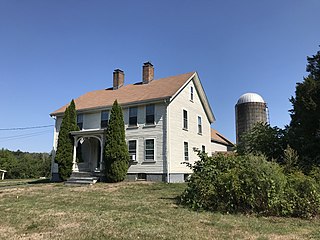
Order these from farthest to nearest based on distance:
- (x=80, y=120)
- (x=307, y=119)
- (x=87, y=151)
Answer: (x=80, y=120), (x=87, y=151), (x=307, y=119)

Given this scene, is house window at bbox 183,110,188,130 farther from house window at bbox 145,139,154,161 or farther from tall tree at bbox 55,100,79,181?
tall tree at bbox 55,100,79,181

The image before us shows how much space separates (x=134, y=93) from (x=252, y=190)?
49.6ft

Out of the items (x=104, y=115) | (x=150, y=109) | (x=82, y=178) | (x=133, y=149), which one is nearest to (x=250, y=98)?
(x=150, y=109)

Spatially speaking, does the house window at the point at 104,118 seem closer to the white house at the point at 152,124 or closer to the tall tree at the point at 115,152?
the white house at the point at 152,124

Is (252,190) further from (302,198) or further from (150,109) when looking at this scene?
(150,109)

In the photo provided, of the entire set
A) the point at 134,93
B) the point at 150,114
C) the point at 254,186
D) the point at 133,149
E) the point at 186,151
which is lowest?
the point at 254,186

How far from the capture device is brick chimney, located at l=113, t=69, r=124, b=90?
24173 millimetres

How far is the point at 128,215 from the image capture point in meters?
7.36

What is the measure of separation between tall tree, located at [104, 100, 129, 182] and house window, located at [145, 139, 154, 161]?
58.1 inches

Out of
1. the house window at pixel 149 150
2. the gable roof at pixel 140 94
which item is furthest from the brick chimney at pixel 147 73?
the house window at pixel 149 150

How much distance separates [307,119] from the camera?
1359 cm

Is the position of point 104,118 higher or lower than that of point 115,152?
higher

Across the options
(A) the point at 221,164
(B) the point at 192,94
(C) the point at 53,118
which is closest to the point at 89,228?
(A) the point at 221,164

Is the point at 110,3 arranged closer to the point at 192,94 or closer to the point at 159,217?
the point at 159,217
